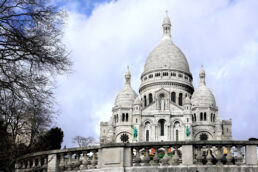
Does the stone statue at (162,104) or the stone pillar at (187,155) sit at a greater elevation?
the stone statue at (162,104)

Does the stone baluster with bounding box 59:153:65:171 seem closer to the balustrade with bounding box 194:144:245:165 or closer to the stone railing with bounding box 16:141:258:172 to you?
the stone railing with bounding box 16:141:258:172

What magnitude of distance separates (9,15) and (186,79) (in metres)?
96.1

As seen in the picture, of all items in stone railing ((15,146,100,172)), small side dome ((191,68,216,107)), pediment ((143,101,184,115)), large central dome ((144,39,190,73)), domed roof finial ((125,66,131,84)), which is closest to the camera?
stone railing ((15,146,100,172))

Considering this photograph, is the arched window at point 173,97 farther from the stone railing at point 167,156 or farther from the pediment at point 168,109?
the stone railing at point 167,156

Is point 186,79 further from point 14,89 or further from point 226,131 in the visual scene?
point 14,89

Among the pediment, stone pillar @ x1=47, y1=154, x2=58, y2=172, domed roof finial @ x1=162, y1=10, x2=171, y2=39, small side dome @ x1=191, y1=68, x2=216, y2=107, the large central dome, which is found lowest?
stone pillar @ x1=47, y1=154, x2=58, y2=172

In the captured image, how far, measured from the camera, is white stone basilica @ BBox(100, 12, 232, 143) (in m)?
91.6

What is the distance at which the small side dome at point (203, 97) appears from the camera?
319ft

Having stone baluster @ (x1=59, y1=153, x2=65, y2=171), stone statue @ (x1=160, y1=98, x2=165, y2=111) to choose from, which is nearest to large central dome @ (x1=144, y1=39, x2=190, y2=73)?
stone statue @ (x1=160, y1=98, x2=165, y2=111)

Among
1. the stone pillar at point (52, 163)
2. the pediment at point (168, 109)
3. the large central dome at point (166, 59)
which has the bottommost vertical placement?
the stone pillar at point (52, 163)

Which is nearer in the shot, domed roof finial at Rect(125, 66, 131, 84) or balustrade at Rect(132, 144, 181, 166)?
balustrade at Rect(132, 144, 181, 166)

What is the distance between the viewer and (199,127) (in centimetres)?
9312

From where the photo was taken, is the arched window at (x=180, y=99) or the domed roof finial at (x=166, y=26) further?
the domed roof finial at (x=166, y=26)

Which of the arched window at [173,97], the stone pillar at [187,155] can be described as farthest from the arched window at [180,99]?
the stone pillar at [187,155]
